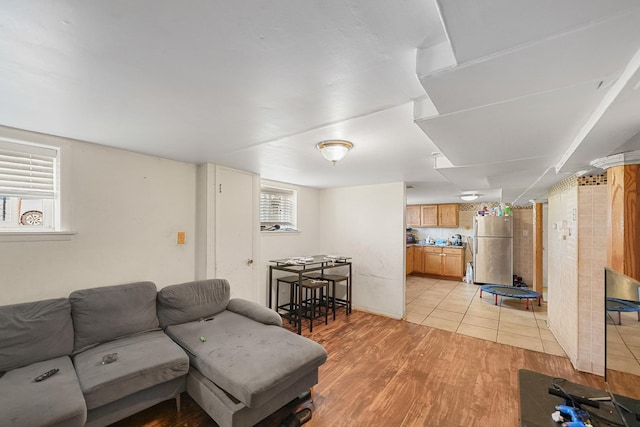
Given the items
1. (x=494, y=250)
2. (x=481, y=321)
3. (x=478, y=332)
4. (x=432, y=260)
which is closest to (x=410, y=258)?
(x=432, y=260)

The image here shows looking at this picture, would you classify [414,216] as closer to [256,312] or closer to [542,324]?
[542,324]

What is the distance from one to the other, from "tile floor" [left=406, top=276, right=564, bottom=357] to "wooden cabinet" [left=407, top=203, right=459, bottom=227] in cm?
199

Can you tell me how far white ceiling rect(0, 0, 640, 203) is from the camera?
2.75ft

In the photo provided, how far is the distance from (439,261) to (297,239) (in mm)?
4469

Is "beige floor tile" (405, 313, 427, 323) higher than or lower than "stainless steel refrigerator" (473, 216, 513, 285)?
lower

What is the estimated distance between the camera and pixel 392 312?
4.17m

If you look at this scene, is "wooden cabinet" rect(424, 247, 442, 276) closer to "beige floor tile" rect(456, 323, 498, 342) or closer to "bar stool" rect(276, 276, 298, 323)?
"beige floor tile" rect(456, 323, 498, 342)

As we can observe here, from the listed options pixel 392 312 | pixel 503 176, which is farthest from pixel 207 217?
pixel 503 176

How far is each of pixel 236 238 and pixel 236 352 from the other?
1632 mm

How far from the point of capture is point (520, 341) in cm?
331

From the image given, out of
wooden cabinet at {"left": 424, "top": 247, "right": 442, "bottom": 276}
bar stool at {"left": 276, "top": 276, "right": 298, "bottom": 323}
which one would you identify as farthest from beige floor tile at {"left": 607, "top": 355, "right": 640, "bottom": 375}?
wooden cabinet at {"left": 424, "top": 247, "right": 442, "bottom": 276}

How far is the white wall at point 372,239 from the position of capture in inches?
163

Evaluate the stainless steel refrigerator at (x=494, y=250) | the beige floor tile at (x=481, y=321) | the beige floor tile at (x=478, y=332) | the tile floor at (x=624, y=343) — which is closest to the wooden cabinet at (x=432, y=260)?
the stainless steel refrigerator at (x=494, y=250)

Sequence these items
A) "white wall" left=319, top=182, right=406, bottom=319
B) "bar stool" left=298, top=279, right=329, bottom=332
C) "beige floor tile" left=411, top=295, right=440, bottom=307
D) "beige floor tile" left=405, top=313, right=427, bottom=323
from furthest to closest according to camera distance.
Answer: "beige floor tile" left=411, top=295, right=440, bottom=307, "white wall" left=319, top=182, right=406, bottom=319, "beige floor tile" left=405, top=313, right=427, bottom=323, "bar stool" left=298, top=279, right=329, bottom=332
